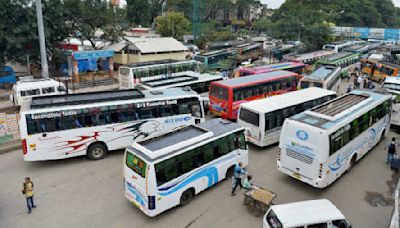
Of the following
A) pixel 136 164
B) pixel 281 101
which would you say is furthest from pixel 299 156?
pixel 136 164

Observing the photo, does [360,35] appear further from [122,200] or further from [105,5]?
[122,200]

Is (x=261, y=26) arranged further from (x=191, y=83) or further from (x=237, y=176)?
(x=237, y=176)

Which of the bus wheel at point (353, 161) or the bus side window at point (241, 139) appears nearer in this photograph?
the bus side window at point (241, 139)

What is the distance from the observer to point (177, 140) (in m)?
11.0

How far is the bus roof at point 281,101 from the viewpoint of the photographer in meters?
15.6

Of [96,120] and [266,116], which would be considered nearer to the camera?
[96,120]

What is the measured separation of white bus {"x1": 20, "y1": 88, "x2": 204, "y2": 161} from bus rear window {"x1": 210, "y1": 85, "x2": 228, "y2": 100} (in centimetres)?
305

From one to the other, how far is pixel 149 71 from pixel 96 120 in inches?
521

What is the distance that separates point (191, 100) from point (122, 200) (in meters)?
6.50

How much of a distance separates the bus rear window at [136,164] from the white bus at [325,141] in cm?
544

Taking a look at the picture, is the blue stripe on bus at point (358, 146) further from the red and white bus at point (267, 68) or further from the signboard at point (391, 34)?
the signboard at point (391, 34)

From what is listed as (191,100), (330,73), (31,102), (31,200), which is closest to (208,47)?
(330,73)

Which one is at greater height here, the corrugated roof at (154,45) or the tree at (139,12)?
the tree at (139,12)

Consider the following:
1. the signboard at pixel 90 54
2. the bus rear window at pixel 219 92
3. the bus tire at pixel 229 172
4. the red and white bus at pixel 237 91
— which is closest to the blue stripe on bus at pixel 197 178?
the bus tire at pixel 229 172
